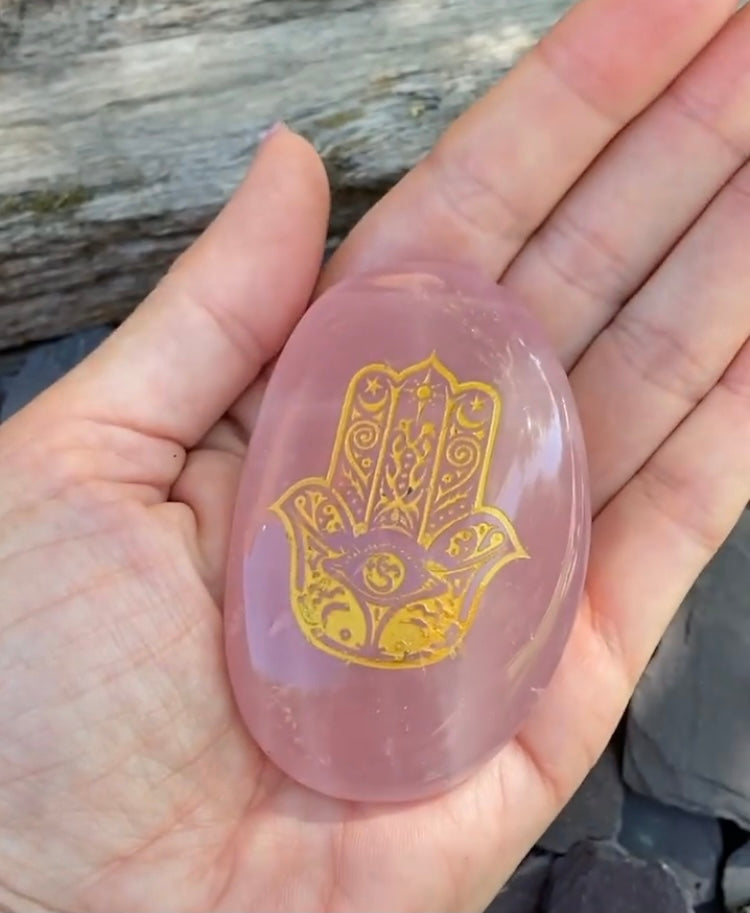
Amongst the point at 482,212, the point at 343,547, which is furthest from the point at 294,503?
the point at 482,212

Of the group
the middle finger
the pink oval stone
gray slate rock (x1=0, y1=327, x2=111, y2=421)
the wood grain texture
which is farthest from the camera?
gray slate rock (x1=0, y1=327, x2=111, y2=421)

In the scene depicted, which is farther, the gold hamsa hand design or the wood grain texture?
the wood grain texture

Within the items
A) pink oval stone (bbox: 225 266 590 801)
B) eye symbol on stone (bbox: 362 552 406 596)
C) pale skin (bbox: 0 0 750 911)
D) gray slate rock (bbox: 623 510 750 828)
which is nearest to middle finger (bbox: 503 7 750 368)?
pale skin (bbox: 0 0 750 911)

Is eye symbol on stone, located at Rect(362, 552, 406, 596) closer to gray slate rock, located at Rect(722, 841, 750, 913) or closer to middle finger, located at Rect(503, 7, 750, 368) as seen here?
middle finger, located at Rect(503, 7, 750, 368)

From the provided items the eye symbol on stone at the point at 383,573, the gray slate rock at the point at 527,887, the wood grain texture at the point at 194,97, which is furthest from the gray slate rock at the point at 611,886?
the wood grain texture at the point at 194,97

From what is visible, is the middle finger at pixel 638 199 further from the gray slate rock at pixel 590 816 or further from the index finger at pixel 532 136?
the gray slate rock at pixel 590 816
